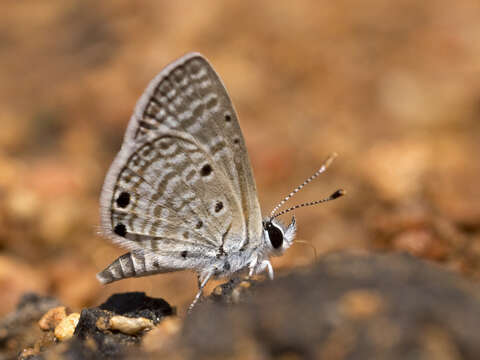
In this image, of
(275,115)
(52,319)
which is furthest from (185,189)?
(275,115)

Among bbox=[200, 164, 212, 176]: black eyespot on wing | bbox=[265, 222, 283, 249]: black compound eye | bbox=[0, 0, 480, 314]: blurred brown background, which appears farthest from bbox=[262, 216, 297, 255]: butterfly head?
bbox=[0, 0, 480, 314]: blurred brown background

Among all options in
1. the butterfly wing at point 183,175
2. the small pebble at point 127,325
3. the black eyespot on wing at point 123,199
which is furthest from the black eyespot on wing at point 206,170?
the small pebble at point 127,325

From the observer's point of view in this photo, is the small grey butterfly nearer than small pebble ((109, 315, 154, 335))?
No

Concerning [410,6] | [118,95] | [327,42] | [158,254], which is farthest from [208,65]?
[410,6]

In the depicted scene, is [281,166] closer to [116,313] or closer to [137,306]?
[137,306]

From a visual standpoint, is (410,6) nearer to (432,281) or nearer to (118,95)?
(118,95)

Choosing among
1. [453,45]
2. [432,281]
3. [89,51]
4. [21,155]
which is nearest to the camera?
[432,281]

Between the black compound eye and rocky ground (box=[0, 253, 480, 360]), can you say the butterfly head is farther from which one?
rocky ground (box=[0, 253, 480, 360])
